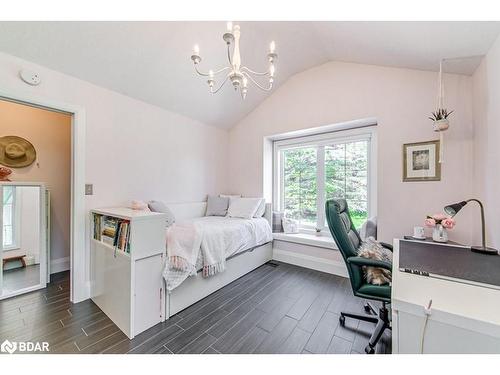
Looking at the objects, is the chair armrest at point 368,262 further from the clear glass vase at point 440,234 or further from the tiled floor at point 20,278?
the tiled floor at point 20,278

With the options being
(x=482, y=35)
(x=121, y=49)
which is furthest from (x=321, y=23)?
(x=121, y=49)

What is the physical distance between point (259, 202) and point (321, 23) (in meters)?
2.29

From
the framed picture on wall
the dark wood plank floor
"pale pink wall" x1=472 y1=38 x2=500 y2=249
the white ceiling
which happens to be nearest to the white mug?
"pale pink wall" x1=472 y1=38 x2=500 y2=249

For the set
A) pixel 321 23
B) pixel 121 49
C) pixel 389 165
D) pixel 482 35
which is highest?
pixel 321 23

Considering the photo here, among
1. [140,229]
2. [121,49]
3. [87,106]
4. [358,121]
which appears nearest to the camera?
[140,229]

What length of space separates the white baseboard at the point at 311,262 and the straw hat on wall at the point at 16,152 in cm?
362

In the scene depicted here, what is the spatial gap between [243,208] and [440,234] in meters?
2.31

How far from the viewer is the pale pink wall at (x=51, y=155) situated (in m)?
2.49

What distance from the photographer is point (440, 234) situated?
1.88 metres

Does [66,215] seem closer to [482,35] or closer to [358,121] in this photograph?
[358,121]

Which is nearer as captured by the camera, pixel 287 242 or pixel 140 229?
pixel 140 229

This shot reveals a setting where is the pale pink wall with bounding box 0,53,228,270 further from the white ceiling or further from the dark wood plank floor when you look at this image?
the dark wood plank floor

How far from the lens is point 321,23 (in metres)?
1.96

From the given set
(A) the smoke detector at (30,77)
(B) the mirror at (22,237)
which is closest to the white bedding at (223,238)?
(B) the mirror at (22,237)
